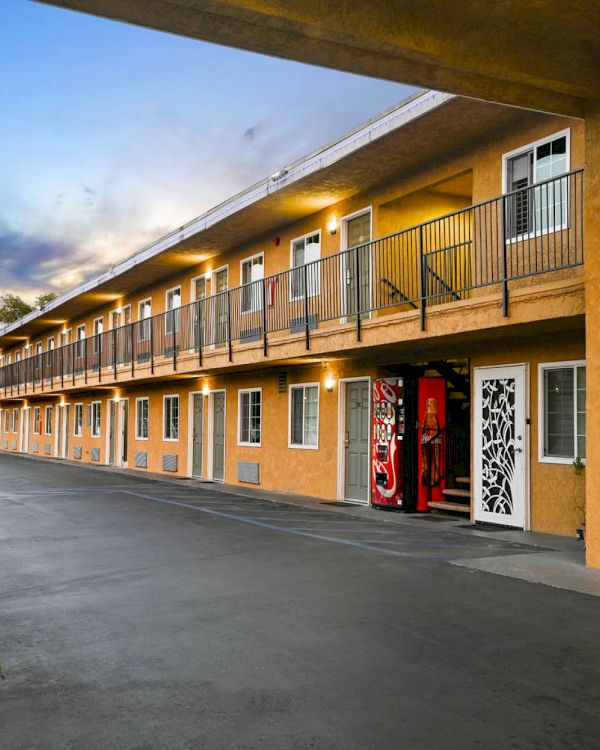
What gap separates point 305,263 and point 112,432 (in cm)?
1574

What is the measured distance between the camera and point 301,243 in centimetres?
1805

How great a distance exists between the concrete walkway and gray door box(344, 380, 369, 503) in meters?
0.54

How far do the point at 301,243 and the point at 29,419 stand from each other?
31115 millimetres

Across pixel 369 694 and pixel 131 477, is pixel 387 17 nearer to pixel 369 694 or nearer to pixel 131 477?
pixel 369 694

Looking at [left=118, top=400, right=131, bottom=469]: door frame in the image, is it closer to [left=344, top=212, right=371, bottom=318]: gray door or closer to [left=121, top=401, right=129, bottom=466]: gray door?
[left=121, top=401, right=129, bottom=466]: gray door

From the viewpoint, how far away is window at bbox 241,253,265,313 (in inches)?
746

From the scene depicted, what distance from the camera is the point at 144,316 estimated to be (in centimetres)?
2728

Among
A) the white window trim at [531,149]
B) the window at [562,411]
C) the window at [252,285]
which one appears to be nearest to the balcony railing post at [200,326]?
the window at [252,285]

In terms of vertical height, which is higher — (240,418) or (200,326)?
(200,326)

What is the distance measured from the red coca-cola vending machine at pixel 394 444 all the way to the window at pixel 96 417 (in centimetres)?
1943

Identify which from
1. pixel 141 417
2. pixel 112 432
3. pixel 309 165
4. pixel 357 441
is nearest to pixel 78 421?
pixel 112 432

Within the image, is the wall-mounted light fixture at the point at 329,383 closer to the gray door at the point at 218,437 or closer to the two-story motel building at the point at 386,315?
the two-story motel building at the point at 386,315

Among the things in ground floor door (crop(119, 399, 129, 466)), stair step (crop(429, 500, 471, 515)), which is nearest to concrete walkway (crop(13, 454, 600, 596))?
stair step (crop(429, 500, 471, 515))

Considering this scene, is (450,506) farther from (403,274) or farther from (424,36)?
(424,36)
